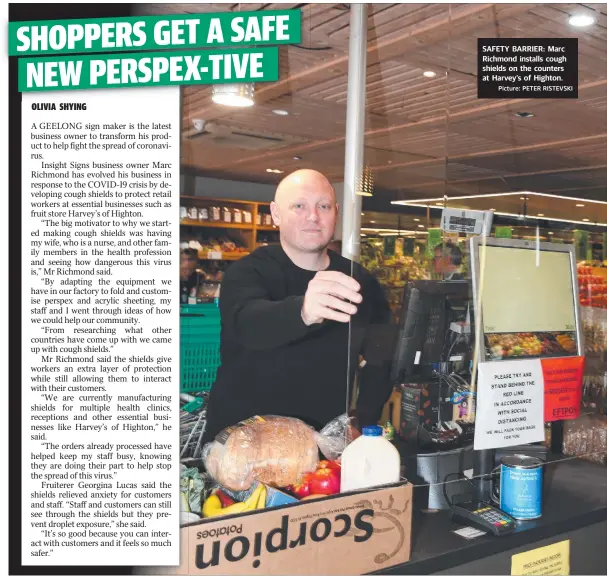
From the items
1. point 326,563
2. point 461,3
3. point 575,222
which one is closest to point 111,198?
point 326,563

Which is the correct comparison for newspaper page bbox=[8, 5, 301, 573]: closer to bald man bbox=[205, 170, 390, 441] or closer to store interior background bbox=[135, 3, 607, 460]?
store interior background bbox=[135, 3, 607, 460]

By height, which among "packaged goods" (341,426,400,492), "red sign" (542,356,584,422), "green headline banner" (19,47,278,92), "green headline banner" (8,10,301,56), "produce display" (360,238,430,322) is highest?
"green headline banner" (8,10,301,56)

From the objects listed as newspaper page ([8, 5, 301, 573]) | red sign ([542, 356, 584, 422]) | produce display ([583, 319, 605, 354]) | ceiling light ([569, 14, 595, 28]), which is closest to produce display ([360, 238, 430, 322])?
red sign ([542, 356, 584, 422])

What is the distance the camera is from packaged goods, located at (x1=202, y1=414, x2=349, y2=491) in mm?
1341

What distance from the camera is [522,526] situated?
4.56ft

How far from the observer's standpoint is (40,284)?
1.41 meters

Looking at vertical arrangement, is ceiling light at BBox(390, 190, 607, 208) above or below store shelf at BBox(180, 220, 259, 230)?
above

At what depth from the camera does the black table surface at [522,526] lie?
126 centimetres

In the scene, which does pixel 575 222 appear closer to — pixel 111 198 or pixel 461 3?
pixel 461 3

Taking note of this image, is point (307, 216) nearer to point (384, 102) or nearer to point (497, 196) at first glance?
point (384, 102)

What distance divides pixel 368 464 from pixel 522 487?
364mm

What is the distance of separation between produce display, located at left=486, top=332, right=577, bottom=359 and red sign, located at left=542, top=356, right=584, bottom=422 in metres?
0.03
